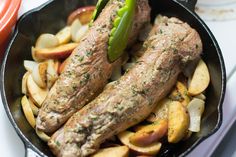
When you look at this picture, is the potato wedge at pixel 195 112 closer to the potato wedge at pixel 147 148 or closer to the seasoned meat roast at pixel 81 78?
the potato wedge at pixel 147 148

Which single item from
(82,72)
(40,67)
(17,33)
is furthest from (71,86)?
(17,33)

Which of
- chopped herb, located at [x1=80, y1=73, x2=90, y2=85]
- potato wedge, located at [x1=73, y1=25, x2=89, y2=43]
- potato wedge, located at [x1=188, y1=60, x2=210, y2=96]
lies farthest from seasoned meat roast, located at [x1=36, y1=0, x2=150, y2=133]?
potato wedge, located at [x1=188, y1=60, x2=210, y2=96]

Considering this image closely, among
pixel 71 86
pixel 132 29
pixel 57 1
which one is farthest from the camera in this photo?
pixel 57 1

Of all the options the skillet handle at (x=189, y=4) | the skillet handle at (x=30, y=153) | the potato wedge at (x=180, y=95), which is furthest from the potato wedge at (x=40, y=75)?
the skillet handle at (x=189, y=4)

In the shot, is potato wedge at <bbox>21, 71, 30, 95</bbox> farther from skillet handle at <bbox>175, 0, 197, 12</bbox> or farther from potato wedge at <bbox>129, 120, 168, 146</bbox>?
skillet handle at <bbox>175, 0, 197, 12</bbox>

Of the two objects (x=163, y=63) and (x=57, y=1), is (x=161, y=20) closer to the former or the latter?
(x=163, y=63)

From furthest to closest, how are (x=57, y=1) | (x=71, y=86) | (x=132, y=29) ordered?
(x=57, y=1)
(x=132, y=29)
(x=71, y=86)
